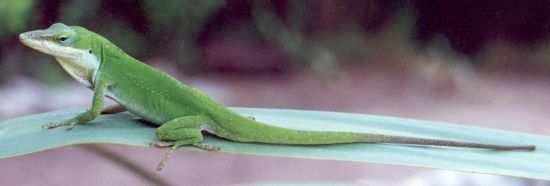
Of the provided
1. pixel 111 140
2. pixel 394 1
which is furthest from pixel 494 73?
pixel 111 140

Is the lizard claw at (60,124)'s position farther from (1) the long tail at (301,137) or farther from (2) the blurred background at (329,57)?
(2) the blurred background at (329,57)

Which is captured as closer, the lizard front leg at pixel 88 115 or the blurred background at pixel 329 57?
the lizard front leg at pixel 88 115

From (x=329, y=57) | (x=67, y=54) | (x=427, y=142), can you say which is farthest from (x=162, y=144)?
(x=329, y=57)

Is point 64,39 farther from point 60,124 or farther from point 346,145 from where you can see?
point 346,145

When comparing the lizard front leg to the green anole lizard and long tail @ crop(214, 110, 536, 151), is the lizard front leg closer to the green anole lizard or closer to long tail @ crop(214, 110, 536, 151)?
the green anole lizard

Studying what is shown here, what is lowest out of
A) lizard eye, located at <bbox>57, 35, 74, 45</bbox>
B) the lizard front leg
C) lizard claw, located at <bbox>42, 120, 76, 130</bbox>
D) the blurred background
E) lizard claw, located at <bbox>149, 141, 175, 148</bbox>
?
lizard claw, located at <bbox>149, 141, 175, 148</bbox>

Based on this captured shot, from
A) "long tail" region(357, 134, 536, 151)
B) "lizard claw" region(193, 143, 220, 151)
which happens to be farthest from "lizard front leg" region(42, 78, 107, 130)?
"long tail" region(357, 134, 536, 151)

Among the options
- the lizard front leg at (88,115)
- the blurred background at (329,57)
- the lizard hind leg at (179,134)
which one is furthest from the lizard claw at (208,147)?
the blurred background at (329,57)

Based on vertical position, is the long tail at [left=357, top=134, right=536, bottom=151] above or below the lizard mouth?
below

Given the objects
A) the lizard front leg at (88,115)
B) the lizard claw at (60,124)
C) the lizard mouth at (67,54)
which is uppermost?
the lizard mouth at (67,54)
